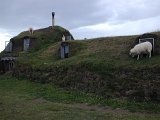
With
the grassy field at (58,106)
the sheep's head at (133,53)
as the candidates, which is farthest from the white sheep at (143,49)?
the grassy field at (58,106)

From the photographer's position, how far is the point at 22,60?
148ft

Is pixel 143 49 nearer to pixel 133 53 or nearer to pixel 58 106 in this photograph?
pixel 133 53

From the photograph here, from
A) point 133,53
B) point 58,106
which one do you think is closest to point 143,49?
point 133,53

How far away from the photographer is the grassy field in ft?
66.4

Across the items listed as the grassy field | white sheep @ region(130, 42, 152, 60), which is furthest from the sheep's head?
the grassy field

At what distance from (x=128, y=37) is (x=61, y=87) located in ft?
30.2

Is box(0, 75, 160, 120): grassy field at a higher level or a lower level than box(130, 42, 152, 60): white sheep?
lower

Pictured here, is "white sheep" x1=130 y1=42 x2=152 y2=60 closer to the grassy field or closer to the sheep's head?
the sheep's head

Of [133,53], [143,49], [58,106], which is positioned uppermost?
[143,49]

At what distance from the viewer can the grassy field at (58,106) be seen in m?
20.2

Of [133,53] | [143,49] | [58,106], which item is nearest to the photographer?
[58,106]

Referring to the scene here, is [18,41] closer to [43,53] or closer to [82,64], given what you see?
[43,53]

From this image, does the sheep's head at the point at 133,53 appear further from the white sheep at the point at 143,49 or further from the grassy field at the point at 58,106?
the grassy field at the point at 58,106

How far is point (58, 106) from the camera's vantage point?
2391 centimetres
